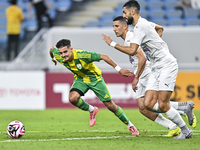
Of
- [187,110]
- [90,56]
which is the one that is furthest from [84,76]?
[187,110]

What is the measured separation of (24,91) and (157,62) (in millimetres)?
7127

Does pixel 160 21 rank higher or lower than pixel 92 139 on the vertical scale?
lower

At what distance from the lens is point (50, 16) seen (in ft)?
51.5

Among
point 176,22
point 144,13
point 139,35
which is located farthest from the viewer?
point 144,13

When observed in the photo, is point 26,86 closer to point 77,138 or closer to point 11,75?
point 11,75

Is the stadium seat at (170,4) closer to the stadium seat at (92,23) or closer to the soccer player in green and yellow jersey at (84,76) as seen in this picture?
the stadium seat at (92,23)

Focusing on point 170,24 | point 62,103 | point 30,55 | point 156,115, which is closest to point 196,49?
point 170,24

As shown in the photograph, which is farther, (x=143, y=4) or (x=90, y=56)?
(x=143, y=4)

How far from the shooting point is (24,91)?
1230 centimetres

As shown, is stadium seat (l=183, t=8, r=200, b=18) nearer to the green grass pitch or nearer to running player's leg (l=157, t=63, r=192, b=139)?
the green grass pitch

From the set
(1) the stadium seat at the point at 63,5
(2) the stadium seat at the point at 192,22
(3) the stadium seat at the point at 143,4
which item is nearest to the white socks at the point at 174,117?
(2) the stadium seat at the point at 192,22

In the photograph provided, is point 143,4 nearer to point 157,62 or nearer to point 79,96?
point 79,96

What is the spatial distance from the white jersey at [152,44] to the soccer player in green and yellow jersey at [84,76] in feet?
2.53

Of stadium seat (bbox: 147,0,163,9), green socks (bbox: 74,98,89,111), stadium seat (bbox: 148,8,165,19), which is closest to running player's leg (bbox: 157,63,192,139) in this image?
green socks (bbox: 74,98,89,111)
